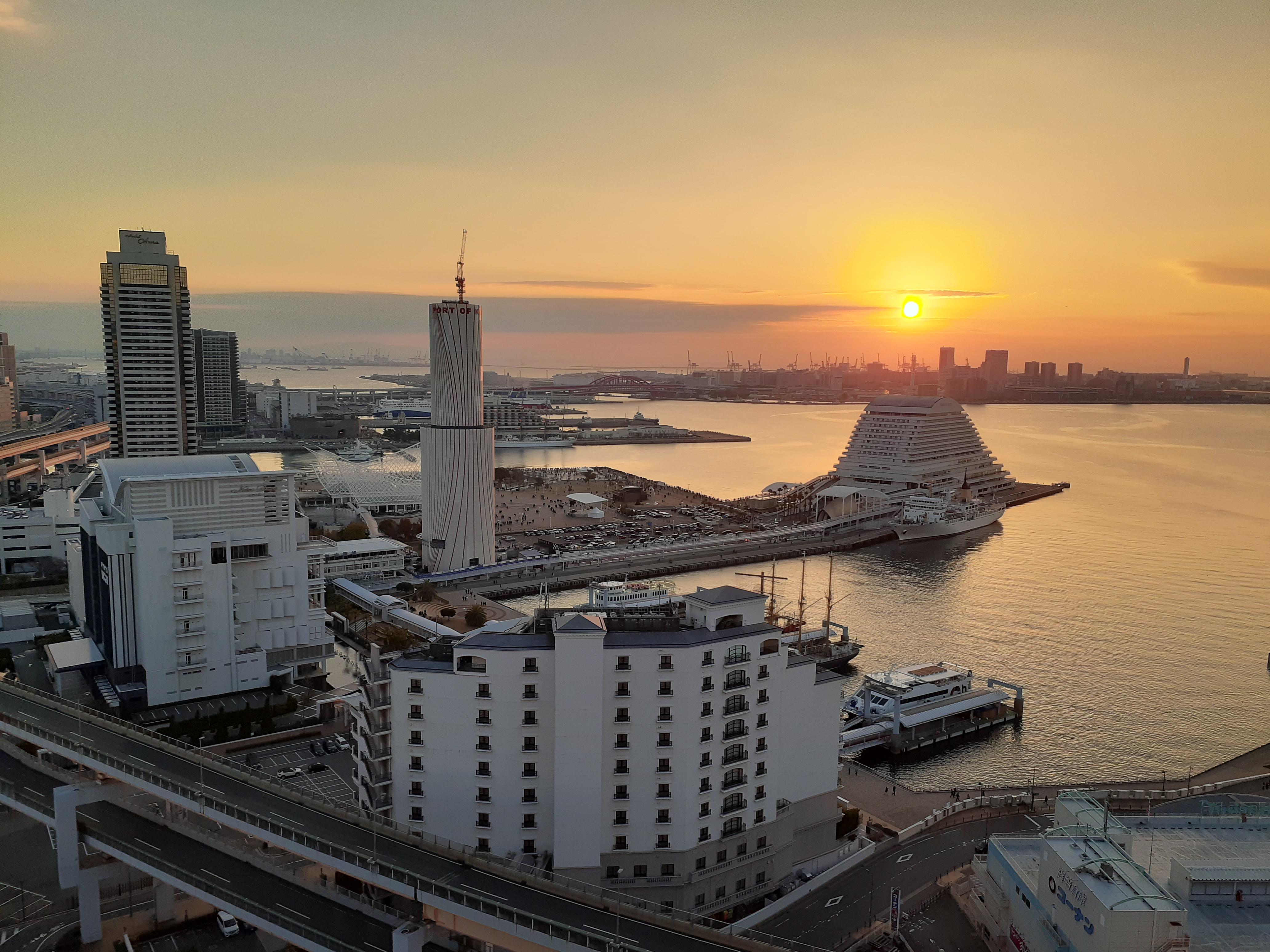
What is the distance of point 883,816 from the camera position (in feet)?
27.4

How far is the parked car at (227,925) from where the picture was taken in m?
6.33

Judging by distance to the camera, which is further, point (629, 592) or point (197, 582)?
point (629, 592)

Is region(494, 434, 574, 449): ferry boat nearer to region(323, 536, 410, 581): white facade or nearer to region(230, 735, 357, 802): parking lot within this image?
region(323, 536, 410, 581): white facade

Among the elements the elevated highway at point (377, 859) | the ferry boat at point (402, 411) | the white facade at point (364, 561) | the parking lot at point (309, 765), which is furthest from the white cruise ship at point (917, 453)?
the ferry boat at point (402, 411)

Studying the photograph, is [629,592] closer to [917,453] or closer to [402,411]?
[917,453]

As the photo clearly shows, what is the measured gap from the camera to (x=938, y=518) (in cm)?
2417

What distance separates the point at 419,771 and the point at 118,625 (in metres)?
5.97

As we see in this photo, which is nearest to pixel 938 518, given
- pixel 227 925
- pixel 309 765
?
pixel 309 765

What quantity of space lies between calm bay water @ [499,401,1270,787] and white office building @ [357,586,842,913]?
458 centimetres

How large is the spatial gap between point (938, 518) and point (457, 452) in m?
14.0

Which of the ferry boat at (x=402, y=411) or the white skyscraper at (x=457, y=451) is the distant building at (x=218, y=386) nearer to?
the ferry boat at (x=402, y=411)

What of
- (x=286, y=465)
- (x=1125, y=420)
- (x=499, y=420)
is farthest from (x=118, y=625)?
(x=1125, y=420)

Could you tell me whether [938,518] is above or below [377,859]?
below

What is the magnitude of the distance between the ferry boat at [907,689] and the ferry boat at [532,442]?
34290mm
